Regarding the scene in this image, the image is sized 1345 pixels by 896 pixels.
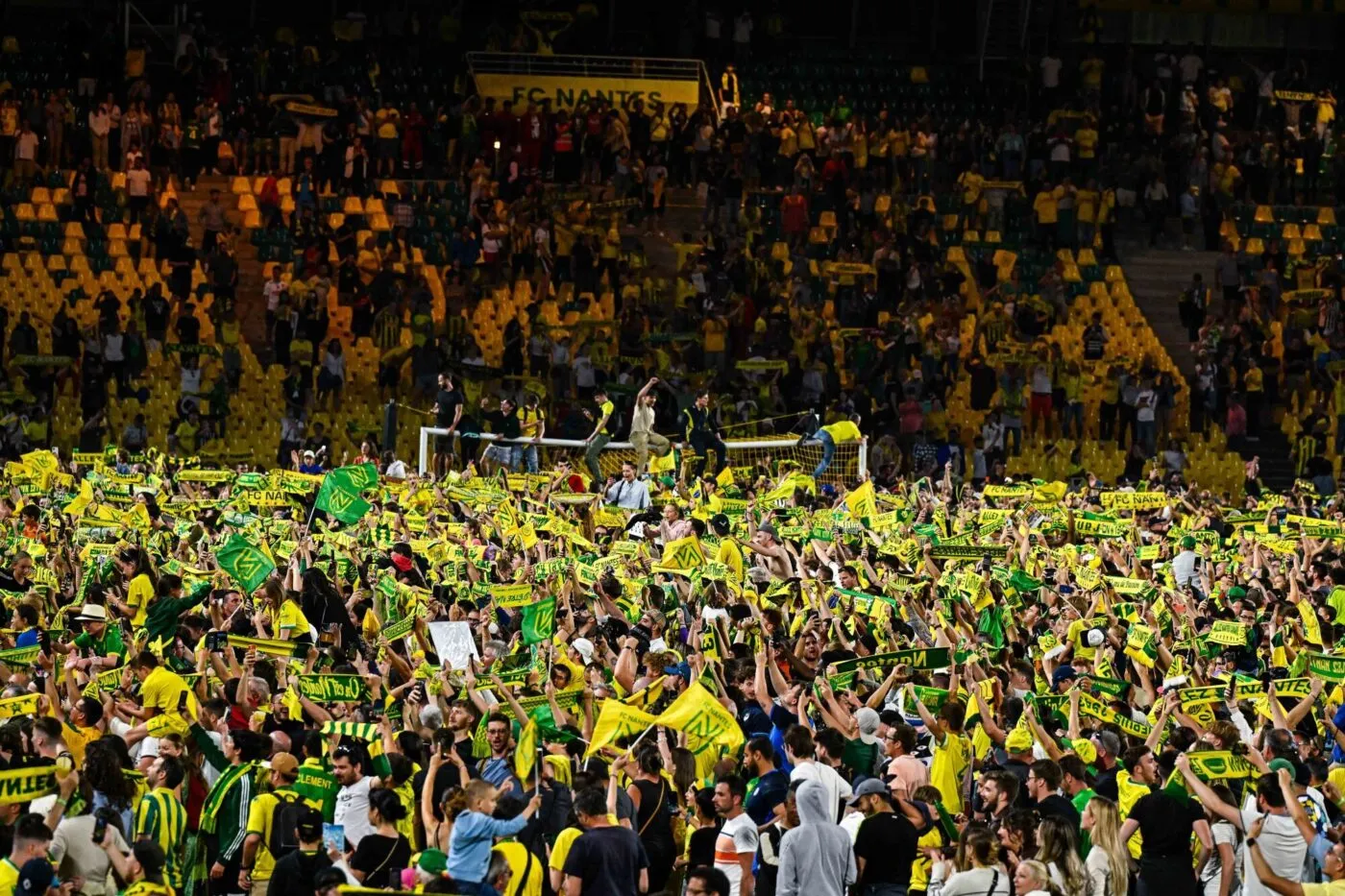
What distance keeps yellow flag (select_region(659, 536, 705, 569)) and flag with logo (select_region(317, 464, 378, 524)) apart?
3.54m

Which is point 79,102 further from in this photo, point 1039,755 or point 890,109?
point 1039,755

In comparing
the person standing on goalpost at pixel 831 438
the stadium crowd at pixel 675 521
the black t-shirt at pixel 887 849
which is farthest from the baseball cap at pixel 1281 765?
the person standing on goalpost at pixel 831 438

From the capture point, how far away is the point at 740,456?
94.7 ft

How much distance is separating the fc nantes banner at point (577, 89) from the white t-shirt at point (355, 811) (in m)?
27.3

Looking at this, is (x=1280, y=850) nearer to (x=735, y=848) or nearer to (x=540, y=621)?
(x=735, y=848)

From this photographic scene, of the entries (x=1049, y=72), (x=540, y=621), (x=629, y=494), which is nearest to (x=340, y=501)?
(x=629, y=494)

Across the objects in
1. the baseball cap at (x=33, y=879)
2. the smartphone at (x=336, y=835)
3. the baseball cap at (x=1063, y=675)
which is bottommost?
the baseball cap at (x=1063, y=675)

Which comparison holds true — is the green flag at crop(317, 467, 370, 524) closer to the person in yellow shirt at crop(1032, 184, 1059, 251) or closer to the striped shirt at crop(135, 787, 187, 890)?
the striped shirt at crop(135, 787, 187, 890)

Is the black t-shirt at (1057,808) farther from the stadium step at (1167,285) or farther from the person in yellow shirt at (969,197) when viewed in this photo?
the person in yellow shirt at (969,197)

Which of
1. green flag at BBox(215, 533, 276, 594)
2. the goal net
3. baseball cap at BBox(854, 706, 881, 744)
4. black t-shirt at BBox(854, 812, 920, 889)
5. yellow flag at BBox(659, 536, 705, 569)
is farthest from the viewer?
the goal net

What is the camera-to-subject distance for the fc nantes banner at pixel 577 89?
122 ft

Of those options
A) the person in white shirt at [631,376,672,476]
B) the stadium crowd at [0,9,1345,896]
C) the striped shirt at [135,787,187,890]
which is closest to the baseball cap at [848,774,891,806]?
the stadium crowd at [0,9,1345,896]

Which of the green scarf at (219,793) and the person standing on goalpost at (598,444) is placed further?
the person standing on goalpost at (598,444)

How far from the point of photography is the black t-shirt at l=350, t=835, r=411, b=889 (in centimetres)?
913
